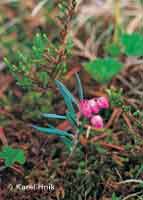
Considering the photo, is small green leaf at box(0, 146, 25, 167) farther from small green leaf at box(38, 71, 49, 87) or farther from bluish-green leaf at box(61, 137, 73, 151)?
small green leaf at box(38, 71, 49, 87)

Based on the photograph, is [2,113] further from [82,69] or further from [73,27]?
[73,27]

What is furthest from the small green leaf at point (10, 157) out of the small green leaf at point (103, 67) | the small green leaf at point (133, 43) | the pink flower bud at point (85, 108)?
the small green leaf at point (133, 43)

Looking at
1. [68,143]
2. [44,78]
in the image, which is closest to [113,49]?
[44,78]

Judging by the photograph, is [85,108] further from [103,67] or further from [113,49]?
[113,49]

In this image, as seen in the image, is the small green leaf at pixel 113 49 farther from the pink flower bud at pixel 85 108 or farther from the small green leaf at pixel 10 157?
the small green leaf at pixel 10 157

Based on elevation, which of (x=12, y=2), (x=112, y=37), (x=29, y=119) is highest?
(x=12, y=2)

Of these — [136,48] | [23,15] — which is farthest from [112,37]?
[23,15]

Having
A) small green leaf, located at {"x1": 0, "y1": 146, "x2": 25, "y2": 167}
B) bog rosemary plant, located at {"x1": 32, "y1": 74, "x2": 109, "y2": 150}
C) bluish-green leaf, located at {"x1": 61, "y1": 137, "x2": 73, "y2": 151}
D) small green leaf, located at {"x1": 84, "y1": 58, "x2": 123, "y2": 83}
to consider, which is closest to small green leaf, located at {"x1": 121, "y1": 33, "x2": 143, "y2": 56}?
small green leaf, located at {"x1": 84, "y1": 58, "x2": 123, "y2": 83}
